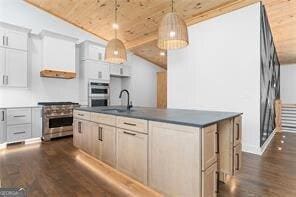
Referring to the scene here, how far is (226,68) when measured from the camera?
3.83 meters

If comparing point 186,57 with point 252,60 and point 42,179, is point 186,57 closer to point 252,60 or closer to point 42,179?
point 252,60

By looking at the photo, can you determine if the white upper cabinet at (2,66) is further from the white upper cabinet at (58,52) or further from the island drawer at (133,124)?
the island drawer at (133,124)

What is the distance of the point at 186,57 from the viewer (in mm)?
4551

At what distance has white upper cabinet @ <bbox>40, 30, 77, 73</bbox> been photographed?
178 inches

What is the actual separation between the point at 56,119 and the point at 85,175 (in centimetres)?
250

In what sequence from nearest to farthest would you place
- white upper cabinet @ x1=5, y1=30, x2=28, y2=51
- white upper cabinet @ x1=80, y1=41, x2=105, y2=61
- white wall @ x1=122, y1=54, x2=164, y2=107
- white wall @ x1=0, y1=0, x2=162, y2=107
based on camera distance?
1. white upper cabinet @ x1=5, y1=30, x2=28, y2=51
2. white wall @ x1=0, y1=0, x2=162, y2=107
3. white upper cabinet @ x1=80, y1=41, x2=105, y2=61
4. white wall @ x1=122, y1=54, x2=164, y2=107

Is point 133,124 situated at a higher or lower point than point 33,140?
higher

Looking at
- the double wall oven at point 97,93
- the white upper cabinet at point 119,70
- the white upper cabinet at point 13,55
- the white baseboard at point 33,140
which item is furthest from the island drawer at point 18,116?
the white upper cabinet at point 119,70

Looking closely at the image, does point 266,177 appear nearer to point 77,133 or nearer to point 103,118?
point 103,118

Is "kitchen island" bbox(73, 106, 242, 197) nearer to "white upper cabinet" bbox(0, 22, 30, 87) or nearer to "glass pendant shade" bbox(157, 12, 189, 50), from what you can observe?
"glass pendant shade" bbox(157, 12, 189, 50)

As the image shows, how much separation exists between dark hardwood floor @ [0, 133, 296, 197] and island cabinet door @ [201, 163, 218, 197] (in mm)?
458

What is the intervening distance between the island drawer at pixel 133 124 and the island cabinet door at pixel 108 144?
0.59ft

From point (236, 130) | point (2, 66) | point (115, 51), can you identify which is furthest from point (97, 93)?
point (236, 130)

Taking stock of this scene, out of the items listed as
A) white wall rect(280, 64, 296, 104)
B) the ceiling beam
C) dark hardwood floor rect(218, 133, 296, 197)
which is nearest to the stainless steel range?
the ceiling beam
